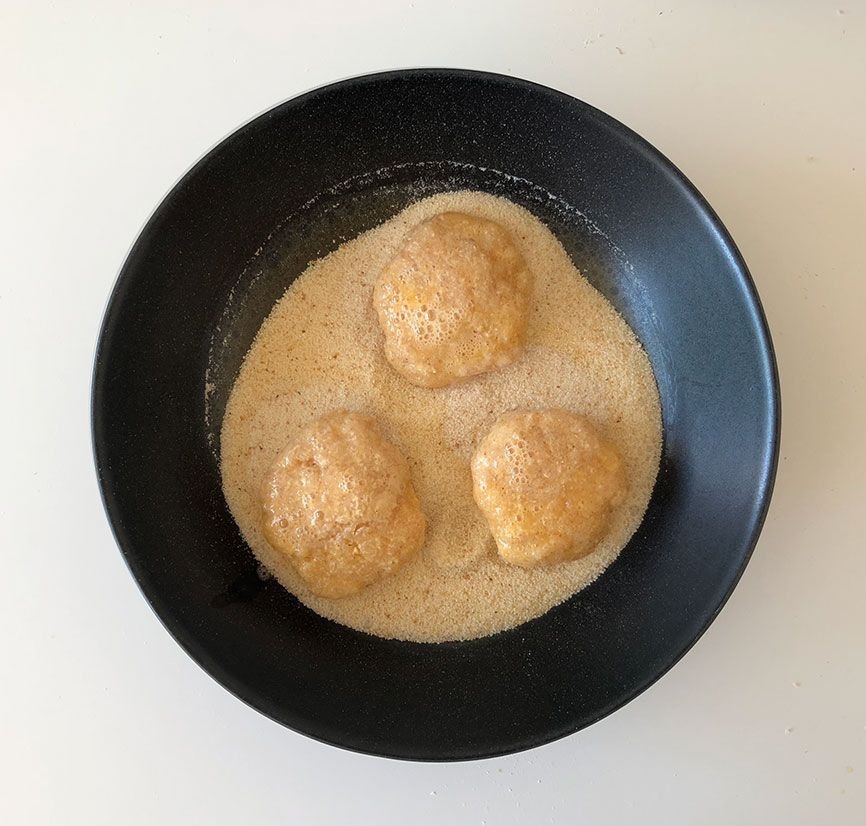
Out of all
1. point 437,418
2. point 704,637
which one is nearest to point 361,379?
point 437,418

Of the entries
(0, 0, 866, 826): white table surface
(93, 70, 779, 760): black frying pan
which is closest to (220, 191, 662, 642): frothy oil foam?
(93, 70, 779, 760): black frying pan

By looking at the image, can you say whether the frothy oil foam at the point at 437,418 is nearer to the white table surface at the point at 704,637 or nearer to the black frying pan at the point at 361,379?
the black frying pan at the point at 361,379

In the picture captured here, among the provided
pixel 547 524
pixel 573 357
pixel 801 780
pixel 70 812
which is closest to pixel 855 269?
pixel 573 357

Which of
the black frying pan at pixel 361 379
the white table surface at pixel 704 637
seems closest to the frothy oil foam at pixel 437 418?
the black frying pan at pixel 361 379

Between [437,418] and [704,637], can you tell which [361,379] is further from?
[704,637]

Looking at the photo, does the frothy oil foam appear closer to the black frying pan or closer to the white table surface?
the black frying pan
